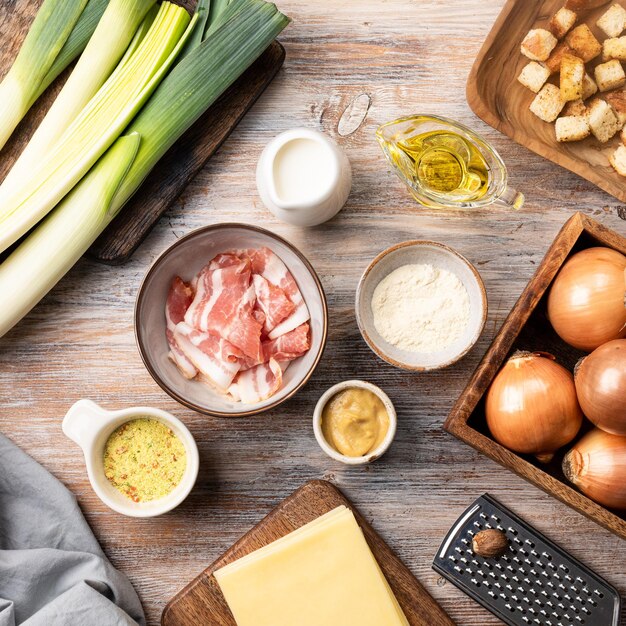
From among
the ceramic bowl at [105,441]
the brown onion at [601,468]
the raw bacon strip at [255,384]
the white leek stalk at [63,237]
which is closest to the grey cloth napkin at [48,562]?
the ceramic bowl at [105,441]

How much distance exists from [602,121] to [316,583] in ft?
3.98

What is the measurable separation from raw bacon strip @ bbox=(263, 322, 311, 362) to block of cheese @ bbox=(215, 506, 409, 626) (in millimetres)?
364

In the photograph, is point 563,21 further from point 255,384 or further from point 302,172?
point 255,384

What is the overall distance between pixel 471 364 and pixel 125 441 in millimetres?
811

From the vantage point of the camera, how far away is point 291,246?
1.50m

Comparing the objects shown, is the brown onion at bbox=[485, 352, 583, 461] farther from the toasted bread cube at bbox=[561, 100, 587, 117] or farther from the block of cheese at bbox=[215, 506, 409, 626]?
the toasted bread cube at bbox=[561, 100, 587, 117]

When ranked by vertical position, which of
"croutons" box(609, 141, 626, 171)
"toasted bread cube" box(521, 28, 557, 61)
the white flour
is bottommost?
the white flour

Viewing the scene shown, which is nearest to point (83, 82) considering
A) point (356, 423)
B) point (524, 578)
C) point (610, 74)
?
point (356, 423)

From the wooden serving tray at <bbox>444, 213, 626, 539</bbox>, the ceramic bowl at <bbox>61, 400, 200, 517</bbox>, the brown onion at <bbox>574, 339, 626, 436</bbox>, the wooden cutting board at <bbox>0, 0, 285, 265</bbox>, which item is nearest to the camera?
the brown onion at <bbox>574, 339, 626, 436</bbox>

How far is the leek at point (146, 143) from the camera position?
1.54m

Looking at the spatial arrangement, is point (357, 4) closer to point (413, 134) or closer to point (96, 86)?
point (413, 134)

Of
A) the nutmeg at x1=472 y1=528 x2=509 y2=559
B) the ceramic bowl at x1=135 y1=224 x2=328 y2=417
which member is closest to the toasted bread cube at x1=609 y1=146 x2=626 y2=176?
the ceramic bowl at x1=135 y1=224 x2=328 y2=417

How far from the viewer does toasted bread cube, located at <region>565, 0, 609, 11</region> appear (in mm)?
1580

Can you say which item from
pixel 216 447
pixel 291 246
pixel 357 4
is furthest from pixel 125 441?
pixel 357 4
